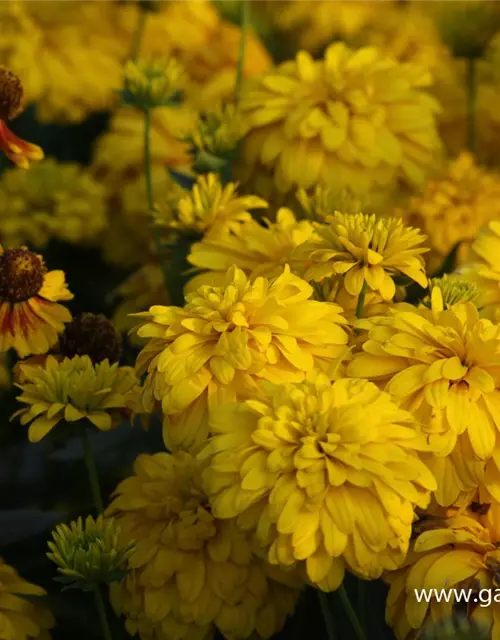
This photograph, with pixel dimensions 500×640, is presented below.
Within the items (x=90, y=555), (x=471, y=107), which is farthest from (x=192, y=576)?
(x=471, y=107)

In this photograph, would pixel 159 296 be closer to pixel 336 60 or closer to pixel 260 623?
pixel 336 60

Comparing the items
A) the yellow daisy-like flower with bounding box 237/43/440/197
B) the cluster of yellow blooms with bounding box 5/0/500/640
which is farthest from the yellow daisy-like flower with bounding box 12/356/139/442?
the yellow daisy-like flower with bounding box 237/43/440/197

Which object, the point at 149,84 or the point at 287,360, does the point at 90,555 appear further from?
the point at 149,84

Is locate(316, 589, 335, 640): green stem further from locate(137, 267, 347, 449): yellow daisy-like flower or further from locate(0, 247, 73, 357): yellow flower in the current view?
locate(0, 247, 73, 357): yellow flower

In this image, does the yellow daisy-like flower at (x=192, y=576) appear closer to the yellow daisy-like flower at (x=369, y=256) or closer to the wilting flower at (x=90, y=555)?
the wilting flower at (x=90, y=555)

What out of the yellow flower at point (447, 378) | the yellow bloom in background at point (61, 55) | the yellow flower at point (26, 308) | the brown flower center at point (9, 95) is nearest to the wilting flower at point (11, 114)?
the brown flower center at point (9, 95)
